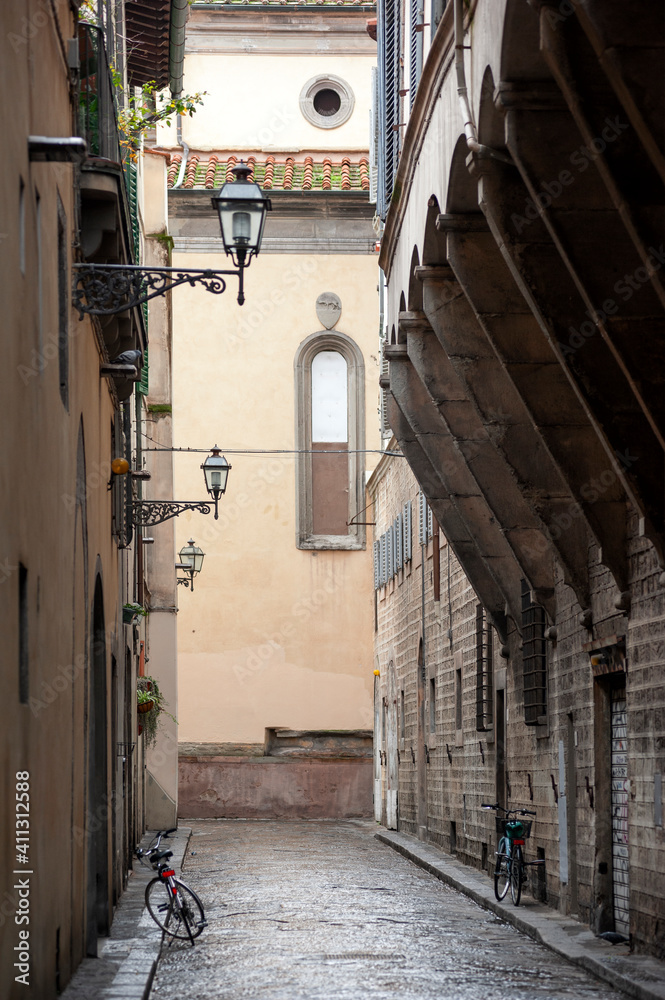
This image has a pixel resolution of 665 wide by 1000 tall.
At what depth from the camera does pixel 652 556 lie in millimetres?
11289

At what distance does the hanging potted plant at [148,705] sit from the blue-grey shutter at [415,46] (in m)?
10.3

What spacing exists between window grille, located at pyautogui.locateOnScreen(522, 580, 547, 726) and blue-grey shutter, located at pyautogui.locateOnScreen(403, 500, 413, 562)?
10.1 meters

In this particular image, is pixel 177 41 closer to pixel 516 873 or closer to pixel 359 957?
pixel 516 873

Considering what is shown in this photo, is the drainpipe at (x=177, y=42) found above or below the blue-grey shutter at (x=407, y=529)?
above

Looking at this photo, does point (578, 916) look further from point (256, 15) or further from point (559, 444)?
point (256, 15)

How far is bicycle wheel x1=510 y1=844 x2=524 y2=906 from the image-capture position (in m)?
15.0

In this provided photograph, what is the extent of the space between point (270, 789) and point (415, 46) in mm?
21953

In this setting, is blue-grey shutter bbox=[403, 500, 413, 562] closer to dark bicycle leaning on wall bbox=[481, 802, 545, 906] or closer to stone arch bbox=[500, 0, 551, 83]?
dark bicycle leaning on wall bbox=[481, 802, 545, 906]

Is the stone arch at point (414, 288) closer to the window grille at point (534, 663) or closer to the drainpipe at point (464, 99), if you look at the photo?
the window grille at point (534, 663)

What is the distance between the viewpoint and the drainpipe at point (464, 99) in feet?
34.9

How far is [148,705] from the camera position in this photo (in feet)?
72.2

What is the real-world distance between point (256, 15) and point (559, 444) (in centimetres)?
2848

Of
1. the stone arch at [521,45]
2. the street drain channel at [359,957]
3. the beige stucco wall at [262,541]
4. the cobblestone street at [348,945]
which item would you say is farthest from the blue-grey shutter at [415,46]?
the beige stucco wall at [262,541]

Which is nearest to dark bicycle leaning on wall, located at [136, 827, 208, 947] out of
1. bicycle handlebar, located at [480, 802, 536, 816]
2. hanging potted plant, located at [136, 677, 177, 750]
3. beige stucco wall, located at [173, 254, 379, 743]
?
bicycle handlebar, located at [480, 802, 536, 816]
